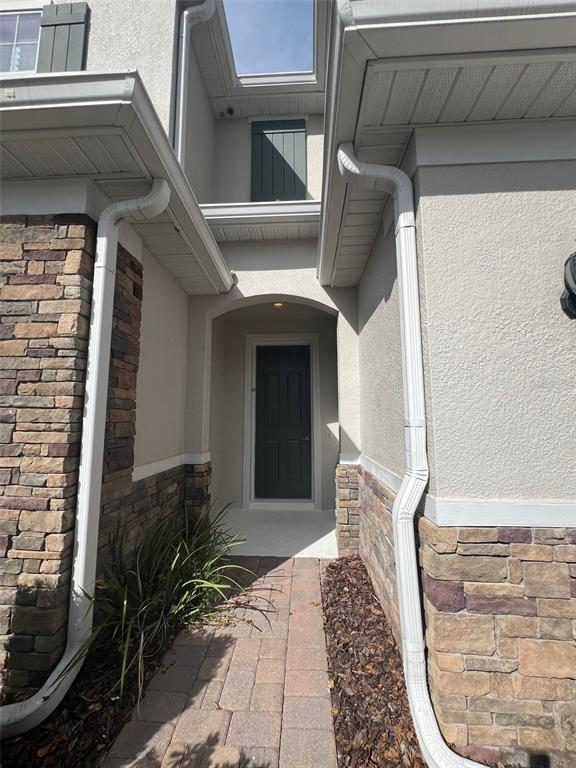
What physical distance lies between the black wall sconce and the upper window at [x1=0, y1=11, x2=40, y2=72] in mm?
5152

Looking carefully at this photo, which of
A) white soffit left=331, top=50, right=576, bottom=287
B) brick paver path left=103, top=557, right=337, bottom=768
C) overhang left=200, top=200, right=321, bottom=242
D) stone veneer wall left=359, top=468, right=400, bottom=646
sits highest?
overhang left=200, top=200, right=321, bottom=242

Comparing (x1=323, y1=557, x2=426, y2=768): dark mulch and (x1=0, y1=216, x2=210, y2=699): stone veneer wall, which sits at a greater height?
(x1=0, y1=216, x2=210, y2=699): stone veneer wall

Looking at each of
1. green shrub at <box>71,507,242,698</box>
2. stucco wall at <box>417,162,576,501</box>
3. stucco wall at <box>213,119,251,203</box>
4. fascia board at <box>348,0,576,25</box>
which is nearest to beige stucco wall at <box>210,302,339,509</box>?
stucco wall at <box>213,119,251,203</box>

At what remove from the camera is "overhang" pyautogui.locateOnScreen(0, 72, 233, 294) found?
1.66 meters

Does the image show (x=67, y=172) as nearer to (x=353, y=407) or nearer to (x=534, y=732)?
(x=353, y=407)

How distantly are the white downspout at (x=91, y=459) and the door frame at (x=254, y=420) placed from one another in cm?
303

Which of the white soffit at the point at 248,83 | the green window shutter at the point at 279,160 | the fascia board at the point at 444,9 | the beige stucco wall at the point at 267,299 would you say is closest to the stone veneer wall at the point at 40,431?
the beige stucco wall at the point at 267,299

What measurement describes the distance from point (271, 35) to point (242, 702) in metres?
5.89

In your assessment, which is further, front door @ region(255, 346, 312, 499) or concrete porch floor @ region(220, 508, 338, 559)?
front door @ region(255, 346, 312, 499)

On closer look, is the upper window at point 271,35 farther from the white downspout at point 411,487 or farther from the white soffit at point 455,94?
the white downspout at point 411,487

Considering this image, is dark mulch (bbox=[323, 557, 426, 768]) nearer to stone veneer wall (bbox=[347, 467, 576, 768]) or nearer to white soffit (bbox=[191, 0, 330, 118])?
stone veneer wall (bbox=[347, 467, 576, 768])

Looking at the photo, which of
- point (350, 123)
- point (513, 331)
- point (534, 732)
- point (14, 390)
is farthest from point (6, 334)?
point (534, 732)

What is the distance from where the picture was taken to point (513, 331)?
159 cm

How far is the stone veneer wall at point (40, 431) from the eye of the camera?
180 cm
